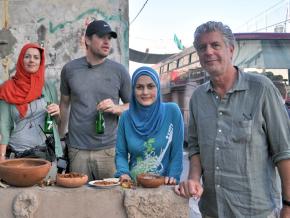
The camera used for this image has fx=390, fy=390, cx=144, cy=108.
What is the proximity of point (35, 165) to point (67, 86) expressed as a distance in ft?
4.33

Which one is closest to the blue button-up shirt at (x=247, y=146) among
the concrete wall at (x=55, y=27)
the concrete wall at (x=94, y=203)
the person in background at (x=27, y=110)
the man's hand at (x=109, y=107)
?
the concrete wall at (x=94, y=203)

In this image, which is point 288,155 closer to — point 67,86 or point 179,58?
point 67,86

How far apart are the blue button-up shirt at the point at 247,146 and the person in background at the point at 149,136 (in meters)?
0.62

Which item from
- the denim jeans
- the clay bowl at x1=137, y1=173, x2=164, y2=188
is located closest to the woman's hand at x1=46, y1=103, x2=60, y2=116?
the denim jeans

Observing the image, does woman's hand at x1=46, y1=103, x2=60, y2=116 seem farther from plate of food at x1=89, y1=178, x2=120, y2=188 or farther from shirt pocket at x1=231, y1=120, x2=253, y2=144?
shirt pocket at x1=231, y1=120, x2=253, y2=144

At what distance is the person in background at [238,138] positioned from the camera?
7.33 ft

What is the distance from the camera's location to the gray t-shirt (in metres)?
3.72

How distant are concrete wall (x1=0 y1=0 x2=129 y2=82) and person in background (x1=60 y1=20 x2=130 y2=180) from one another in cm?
161

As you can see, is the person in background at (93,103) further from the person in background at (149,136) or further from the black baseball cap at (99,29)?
the person in background at (149,136)

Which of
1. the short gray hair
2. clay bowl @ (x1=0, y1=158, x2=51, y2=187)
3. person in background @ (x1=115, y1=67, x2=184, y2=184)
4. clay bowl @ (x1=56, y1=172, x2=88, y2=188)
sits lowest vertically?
clay bowl @ (x1=56, y1=172, x2=88, y2=188)

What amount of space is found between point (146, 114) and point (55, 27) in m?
2.83

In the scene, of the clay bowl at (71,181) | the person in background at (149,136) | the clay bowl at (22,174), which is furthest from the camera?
the person in background at (149,136)

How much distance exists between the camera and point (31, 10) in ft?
17.2

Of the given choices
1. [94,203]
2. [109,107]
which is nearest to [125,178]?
[94,203]
